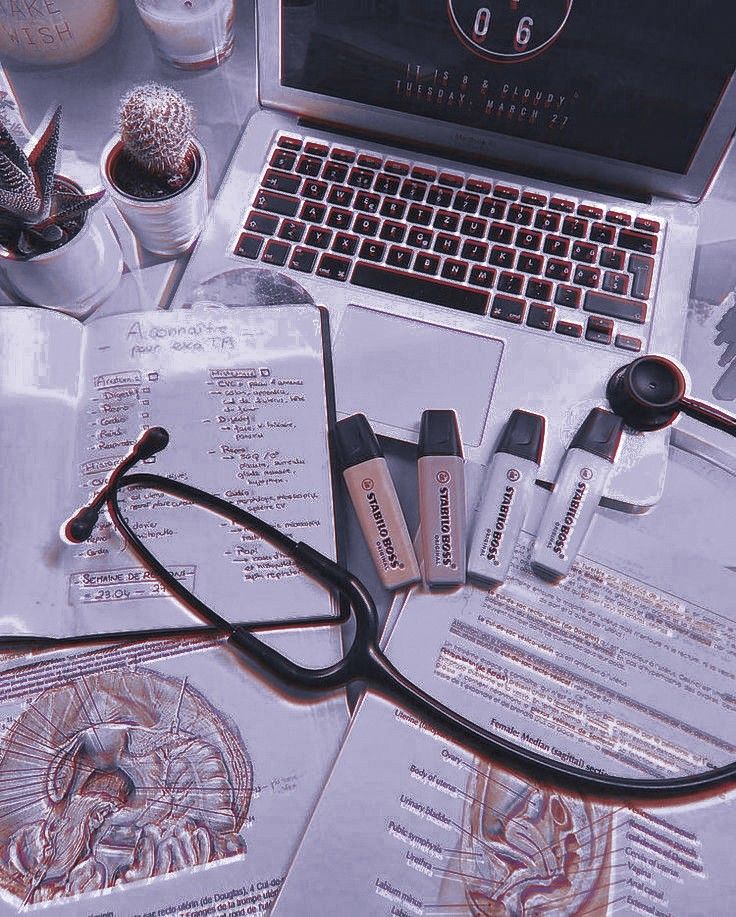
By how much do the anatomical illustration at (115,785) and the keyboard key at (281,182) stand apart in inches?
14.6

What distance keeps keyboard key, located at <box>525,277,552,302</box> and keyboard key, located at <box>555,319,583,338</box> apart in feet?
0.07

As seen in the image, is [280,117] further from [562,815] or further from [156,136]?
[562,815]

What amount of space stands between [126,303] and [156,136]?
128 millimetres

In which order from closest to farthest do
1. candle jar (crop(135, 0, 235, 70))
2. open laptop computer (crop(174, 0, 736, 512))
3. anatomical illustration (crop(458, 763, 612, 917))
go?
anatomical illustration (crop(458, 763, 612, 917)), open laptop computer (crop(174, 0, 736, 512)), candle jar (crop(135, 0, 235, 70))

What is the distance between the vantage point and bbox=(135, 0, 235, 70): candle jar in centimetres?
62

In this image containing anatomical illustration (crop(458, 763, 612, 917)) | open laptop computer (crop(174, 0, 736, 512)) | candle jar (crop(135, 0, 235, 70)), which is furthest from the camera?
candle jar (crop(135, 0, 235, 70))

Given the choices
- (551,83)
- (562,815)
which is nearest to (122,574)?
(562,815)

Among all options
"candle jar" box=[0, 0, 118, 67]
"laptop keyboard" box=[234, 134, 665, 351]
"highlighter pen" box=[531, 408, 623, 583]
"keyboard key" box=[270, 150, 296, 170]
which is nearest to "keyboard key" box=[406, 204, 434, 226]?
A: "laptop keyboard" box=[234, 134, 665, 351]

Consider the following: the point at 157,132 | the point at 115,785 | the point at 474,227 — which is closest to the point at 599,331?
the point at 474,227

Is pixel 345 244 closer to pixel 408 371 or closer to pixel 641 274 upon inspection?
pixel 408 371

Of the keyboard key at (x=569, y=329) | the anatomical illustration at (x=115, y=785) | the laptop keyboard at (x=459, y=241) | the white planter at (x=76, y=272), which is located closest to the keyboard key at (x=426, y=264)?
the laptop keyboard at (x=459, y=241)

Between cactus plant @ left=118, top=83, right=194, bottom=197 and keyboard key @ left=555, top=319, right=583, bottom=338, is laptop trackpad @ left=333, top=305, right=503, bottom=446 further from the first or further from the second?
cactus plant @ left=118, top=83, right=194, bottom=197

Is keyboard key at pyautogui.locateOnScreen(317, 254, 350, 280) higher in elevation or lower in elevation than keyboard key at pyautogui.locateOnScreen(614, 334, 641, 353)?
lower

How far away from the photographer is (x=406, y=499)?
1.66 feet
